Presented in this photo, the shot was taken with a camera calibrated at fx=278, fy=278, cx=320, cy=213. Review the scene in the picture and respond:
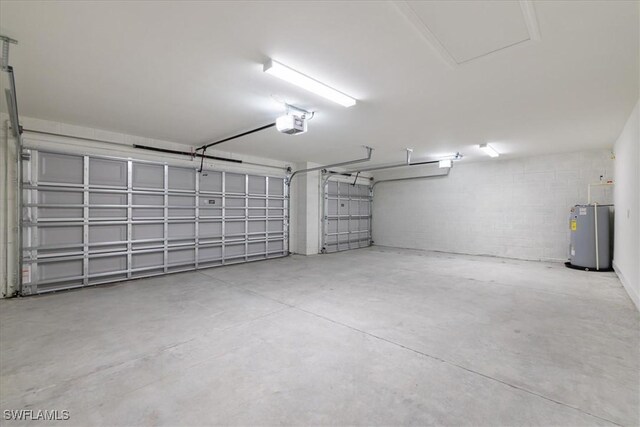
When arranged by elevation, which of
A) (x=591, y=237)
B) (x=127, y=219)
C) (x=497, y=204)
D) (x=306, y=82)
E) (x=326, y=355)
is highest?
(x=306, y=82)

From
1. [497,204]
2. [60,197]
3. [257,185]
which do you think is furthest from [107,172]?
[497,204]

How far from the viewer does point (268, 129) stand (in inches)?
197

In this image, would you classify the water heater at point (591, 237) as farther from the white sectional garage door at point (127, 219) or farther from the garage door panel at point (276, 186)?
the white sectional garage door at point (127, 219)

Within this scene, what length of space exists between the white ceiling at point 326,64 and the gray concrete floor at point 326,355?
2.71 metres

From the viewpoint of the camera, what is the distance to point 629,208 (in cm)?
422

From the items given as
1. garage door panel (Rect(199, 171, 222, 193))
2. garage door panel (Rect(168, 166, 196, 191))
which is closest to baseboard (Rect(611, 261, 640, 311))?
garage door panel (Rect(199, 171, 222, 193))

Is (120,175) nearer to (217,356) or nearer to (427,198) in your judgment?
(217,356)

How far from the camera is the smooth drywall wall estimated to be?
12.1ft

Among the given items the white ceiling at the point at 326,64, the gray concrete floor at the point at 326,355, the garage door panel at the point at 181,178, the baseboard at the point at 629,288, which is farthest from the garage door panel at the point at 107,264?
the baseboard at the point at 629,288

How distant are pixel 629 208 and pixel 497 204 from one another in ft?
12.1

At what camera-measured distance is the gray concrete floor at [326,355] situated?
1779 mm

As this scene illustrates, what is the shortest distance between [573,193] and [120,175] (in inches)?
395

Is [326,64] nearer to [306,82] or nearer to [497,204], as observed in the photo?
[306,82]

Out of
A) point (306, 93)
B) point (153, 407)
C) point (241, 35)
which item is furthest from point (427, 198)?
point (153, 407)
